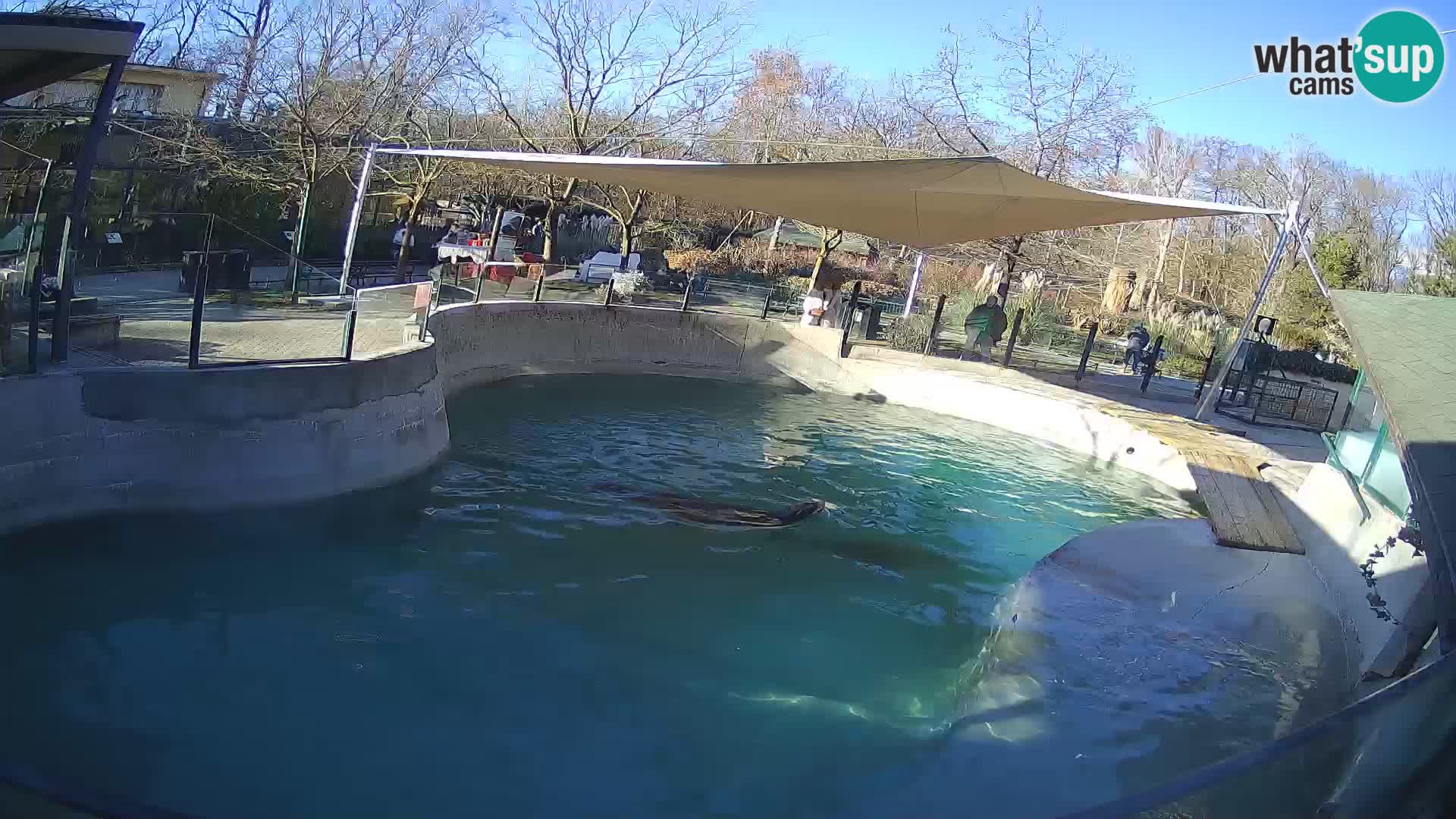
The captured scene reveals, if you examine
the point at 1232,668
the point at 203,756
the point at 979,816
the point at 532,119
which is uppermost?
the point at 532,119

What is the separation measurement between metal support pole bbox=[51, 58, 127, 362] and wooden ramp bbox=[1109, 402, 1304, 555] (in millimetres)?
9032

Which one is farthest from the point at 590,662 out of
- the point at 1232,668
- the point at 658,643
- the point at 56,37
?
the point at 56,37

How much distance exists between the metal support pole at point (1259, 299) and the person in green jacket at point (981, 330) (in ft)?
13.2

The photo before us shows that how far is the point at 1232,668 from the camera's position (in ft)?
19.3

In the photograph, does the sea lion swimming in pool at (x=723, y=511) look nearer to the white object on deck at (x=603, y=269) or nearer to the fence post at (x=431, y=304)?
the fence post at (x=431, y=304)

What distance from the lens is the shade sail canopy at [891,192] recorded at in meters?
9.01

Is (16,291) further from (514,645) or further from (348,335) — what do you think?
(514,645)

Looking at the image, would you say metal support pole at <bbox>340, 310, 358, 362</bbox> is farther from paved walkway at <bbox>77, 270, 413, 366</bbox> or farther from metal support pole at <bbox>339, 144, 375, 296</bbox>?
metal support pole at <bbox>339, 144, 375, 296</bbox>

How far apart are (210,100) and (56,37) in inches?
654

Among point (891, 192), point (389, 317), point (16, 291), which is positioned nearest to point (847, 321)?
point (891, 192)

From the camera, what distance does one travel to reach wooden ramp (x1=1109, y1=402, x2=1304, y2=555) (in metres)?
8.01

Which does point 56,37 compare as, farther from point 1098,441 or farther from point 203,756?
point 1098,441

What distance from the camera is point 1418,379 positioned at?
471 centimetres

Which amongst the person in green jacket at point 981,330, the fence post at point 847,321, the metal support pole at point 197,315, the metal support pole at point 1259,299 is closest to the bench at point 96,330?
the metal support pole at point 197,315
